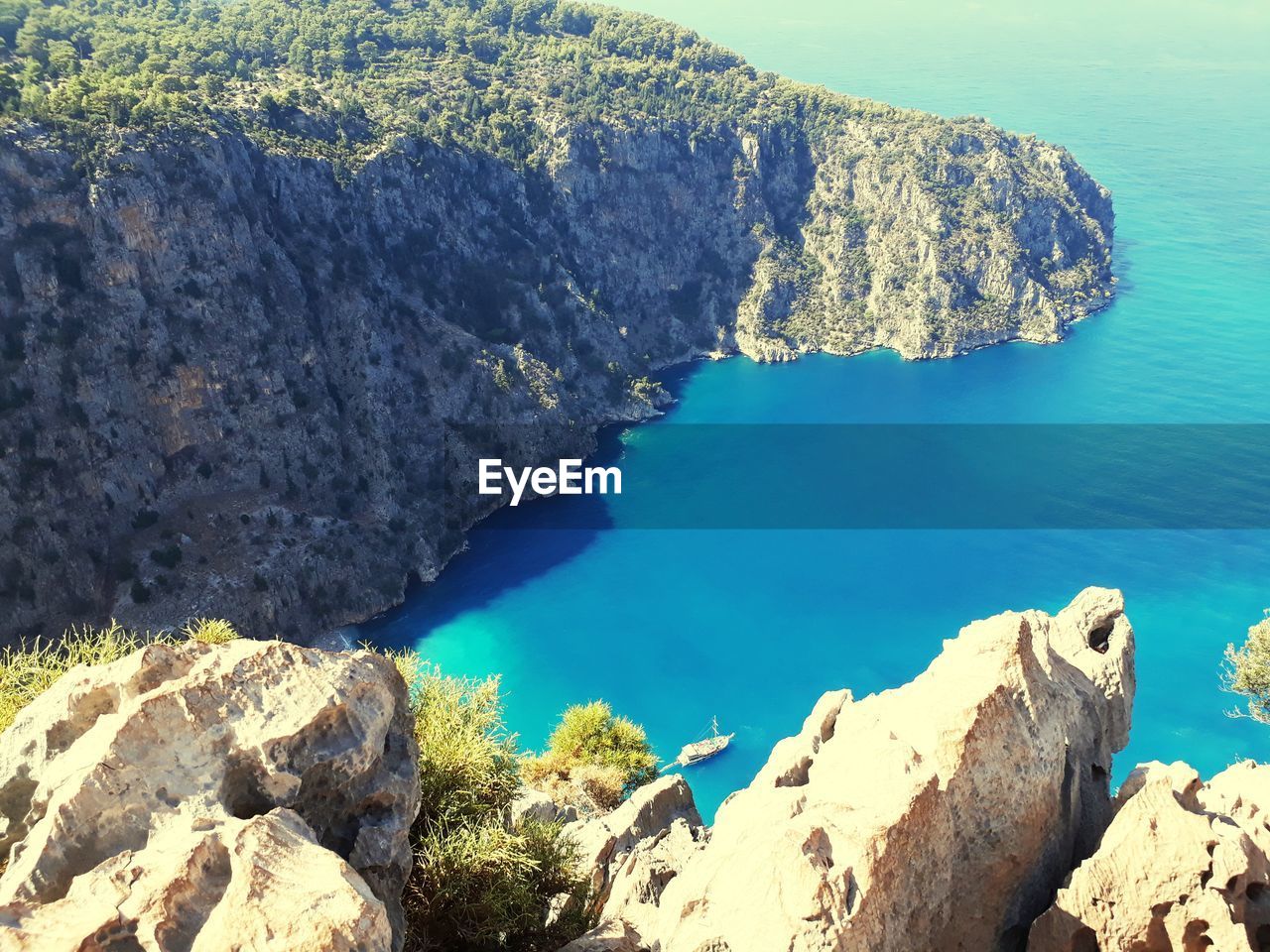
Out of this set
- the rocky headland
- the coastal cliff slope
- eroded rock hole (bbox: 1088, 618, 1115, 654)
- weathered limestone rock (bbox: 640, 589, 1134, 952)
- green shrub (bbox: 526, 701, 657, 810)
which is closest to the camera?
the rocky headland

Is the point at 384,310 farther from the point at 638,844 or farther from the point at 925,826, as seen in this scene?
the point at 925,826

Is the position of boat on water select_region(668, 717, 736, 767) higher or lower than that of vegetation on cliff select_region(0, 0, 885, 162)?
lower

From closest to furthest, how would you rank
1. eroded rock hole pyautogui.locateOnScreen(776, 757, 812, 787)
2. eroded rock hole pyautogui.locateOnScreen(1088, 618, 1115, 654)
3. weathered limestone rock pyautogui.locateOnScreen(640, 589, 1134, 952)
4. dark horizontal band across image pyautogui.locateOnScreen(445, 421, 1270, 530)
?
1. weathered limestone rock pyautogui.locateOnScreen(640, 589, 1134, 952)
2. eroded rock hole pyautogui.locateOnScreen(776, 757, 812, 787)
3. eroded rock hole pyautogui.locateOnScreen(1088, 618, 1115, 654)
4. dark horizontal band across image pyautogui.locateOnScreen(445, 421, 1270, 530)

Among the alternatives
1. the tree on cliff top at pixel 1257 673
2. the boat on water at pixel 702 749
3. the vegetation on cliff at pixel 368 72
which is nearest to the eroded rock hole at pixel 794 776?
the tree on cliff top at pixel 1257 673

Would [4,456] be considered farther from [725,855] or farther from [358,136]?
[725,855]

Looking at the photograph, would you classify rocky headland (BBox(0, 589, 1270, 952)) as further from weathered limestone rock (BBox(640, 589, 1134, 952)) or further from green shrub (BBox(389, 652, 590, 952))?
green shrub (BBox(389, 652, 590, 952))

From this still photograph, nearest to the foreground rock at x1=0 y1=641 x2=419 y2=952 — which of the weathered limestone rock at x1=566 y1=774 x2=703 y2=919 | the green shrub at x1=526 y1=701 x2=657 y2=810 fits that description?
the weathered limestone rock at x1=566 y1=774 x2=703 y2=919

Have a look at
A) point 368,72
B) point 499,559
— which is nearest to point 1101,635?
point 499,559
